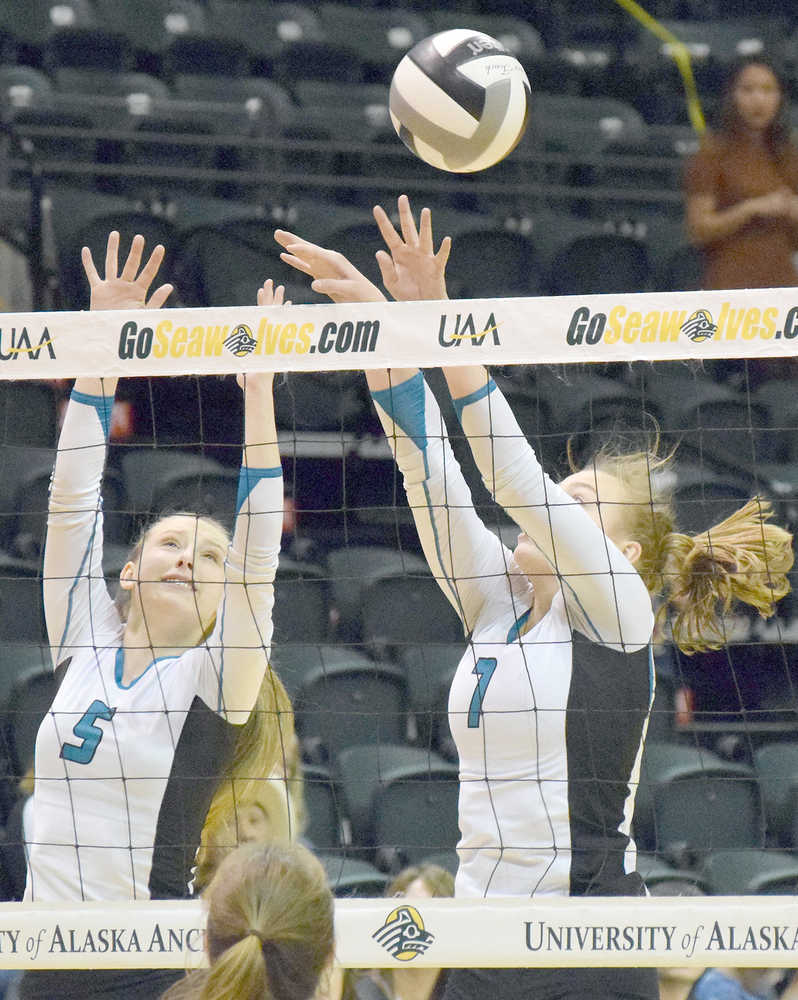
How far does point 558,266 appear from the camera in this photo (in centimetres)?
771

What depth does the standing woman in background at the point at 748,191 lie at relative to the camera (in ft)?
23.6

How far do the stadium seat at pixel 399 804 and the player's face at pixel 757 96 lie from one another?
3642 mm

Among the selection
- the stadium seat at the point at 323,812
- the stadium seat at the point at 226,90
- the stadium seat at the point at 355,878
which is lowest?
the stadium seat at the point at 355,878

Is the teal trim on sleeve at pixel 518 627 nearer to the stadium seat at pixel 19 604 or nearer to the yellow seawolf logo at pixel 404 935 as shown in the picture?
the yellow seawolf logo at pixel 404 935

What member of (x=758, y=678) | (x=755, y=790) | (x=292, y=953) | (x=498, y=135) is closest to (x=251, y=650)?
(x=292, y=953)

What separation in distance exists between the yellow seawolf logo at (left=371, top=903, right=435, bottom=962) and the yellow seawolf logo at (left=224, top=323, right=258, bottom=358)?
1.21m

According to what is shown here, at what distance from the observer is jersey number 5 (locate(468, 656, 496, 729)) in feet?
10.4

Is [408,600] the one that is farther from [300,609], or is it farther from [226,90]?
[226,90]

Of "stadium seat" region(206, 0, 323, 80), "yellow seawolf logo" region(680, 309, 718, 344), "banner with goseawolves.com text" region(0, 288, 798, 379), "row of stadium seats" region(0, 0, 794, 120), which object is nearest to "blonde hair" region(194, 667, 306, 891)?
"banner with goseawolves.com text" region(0, 288, 798, 379)

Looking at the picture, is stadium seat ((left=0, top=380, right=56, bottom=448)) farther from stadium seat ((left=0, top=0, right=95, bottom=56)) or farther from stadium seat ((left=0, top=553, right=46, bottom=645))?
stadium seat ((left=0, top=0, right=95, bottom=56))

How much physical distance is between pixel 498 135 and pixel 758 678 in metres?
3.18

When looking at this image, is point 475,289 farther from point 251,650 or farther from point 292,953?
point 292,953

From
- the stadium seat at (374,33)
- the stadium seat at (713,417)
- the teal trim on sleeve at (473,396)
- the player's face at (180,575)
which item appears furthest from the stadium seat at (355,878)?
the stadium seat at (374,33)

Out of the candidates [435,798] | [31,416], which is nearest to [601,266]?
[31,416]
